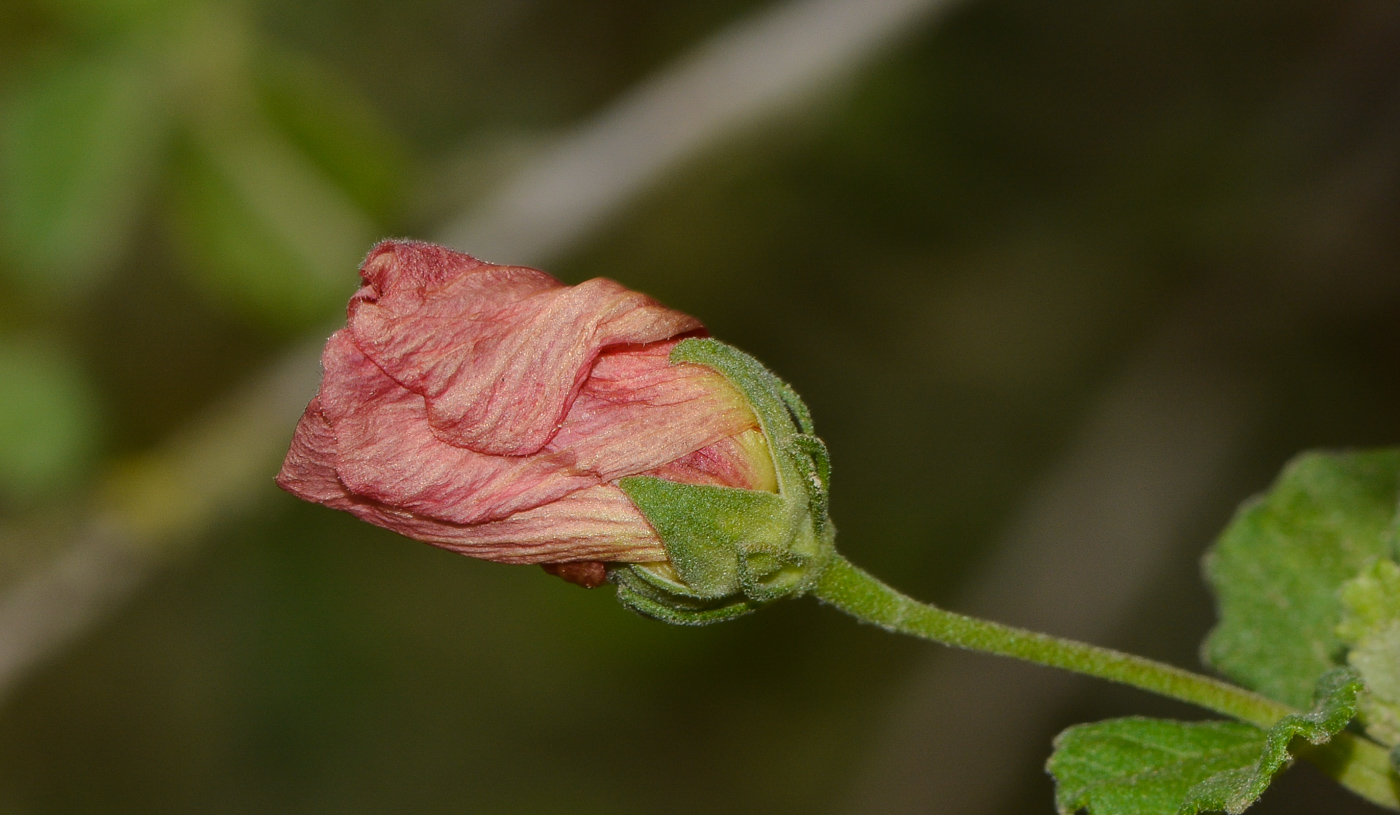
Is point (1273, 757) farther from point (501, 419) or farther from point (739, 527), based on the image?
point (501, 419)

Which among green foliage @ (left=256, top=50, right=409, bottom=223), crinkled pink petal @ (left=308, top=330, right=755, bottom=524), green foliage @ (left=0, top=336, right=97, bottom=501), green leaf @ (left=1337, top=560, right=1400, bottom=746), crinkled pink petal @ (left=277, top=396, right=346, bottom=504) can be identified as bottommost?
green foliage @ (left=0, top=336, right=97, bottom=501)

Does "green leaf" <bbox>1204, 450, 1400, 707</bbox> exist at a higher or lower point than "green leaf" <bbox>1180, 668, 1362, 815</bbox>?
higher

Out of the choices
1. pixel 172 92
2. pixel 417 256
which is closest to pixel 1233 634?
pixel 417 256

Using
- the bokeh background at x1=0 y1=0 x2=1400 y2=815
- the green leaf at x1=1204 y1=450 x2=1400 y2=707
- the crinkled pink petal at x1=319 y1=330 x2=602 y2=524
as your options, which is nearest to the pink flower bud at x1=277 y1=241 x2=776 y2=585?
the crinkled pink petal at x1=319 y1=330 x2=602 y2=524

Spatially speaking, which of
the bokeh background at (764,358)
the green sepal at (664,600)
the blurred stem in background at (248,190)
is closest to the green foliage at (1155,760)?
the green sepal at (664,600)

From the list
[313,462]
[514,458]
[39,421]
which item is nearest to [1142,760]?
[514,458]

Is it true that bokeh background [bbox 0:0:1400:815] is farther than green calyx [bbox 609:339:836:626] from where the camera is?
Yes

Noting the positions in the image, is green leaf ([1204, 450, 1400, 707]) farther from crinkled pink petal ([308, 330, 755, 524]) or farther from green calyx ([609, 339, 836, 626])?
crinkled pink petal ([308, 330, 755, 524])
